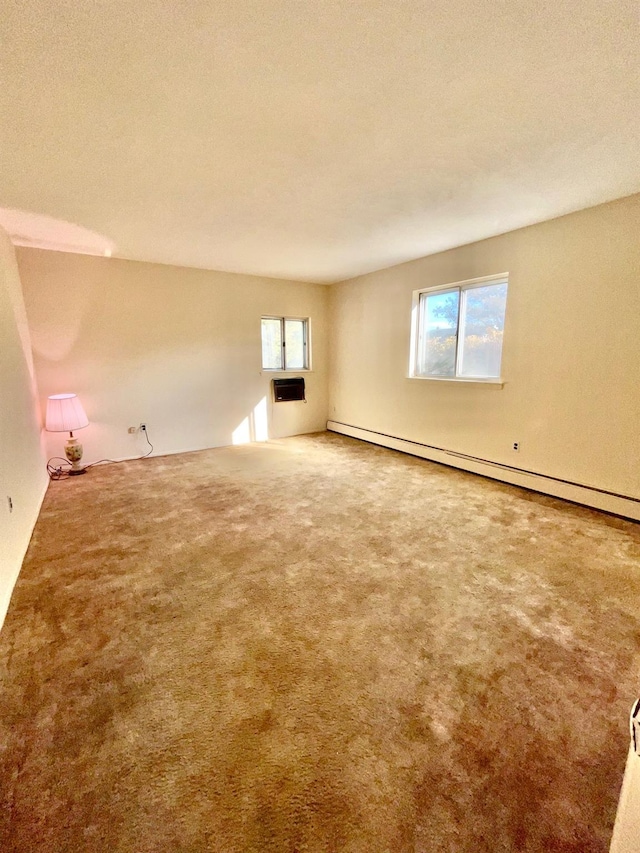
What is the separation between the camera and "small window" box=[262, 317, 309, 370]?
5695 millimetres

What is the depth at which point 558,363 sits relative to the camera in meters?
3.27

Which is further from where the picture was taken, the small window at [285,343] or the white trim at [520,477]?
the small window at [285,343]

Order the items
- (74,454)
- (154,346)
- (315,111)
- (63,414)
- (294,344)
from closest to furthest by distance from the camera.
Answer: (315,111)
(63,414)
(74,454)
(154,346)
(294,344)

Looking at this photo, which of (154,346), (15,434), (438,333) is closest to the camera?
(15,434)

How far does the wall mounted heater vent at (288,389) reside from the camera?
18.8 ft

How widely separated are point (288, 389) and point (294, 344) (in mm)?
788

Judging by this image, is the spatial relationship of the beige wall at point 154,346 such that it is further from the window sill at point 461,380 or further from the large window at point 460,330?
the window sill at point 461,380

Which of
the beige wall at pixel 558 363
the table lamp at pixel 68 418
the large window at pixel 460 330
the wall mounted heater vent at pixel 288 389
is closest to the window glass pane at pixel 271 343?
the wall mounted heater vent at pixel 288 389

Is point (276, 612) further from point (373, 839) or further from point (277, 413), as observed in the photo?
point (277, 413)

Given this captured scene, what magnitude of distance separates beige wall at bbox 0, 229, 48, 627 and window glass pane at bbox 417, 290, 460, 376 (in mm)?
4217

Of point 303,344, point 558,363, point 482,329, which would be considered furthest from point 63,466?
point 558,363

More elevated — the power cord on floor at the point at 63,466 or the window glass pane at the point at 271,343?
the window glass pane at the point at 271,343

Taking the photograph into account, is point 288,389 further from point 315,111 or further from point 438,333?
point 315,111

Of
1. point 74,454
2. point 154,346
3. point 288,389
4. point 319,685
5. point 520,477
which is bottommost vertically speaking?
point 319,685
